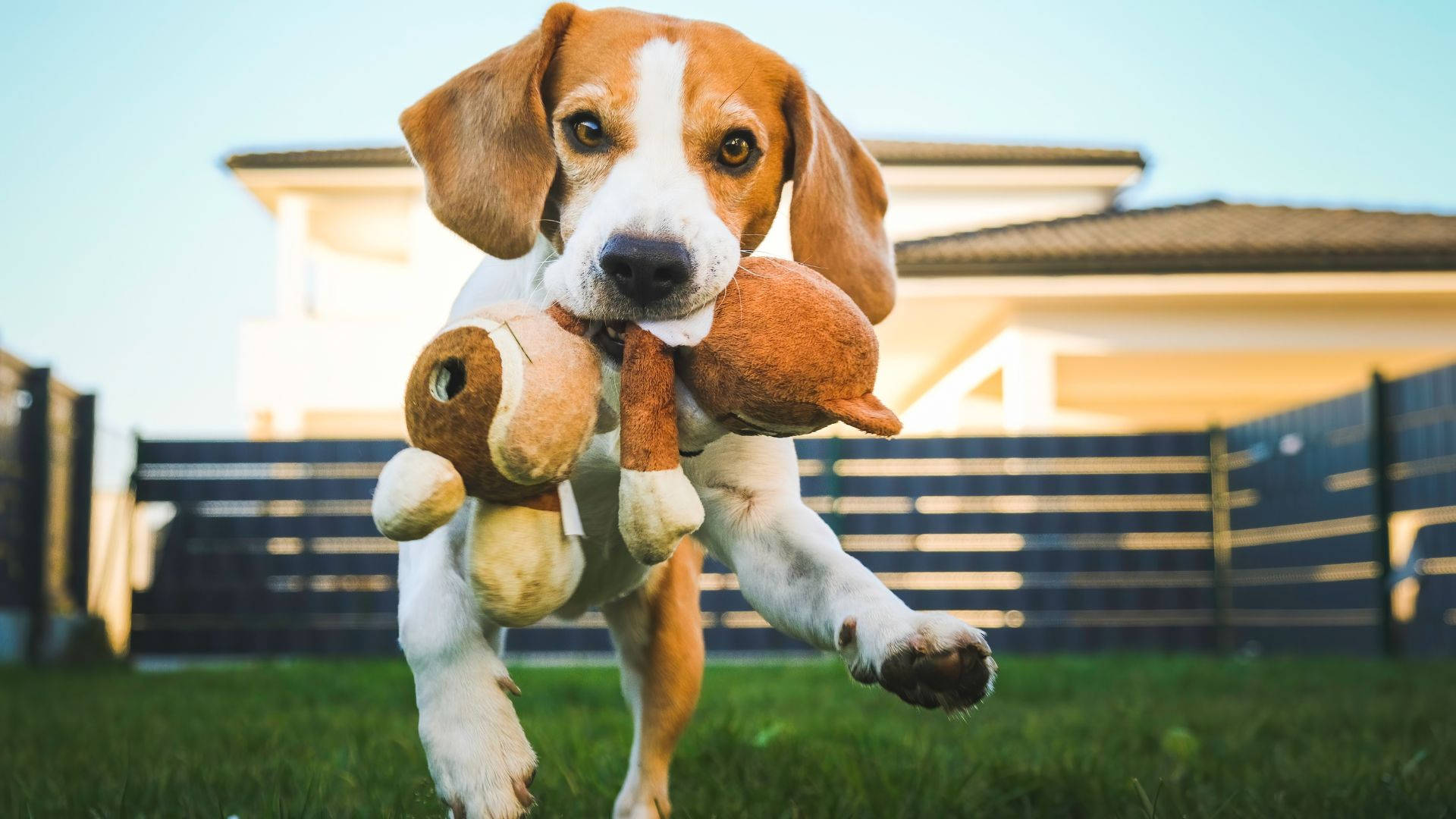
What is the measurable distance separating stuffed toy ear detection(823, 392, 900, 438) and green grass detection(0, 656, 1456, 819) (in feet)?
2.99

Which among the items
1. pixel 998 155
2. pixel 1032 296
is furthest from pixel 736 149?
pixel 998 155

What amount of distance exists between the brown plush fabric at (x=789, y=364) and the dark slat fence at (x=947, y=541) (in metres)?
7.26

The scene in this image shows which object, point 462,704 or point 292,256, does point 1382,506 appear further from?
point 292,256

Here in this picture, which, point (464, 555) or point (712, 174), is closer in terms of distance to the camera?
point (464, 555)

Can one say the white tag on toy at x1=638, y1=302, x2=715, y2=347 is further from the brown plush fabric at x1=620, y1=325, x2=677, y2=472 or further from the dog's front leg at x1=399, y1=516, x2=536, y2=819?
the dog's front leg at x1=399, y1=516, x2=536, y2=819

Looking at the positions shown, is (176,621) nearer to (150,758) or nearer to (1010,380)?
(150,758)

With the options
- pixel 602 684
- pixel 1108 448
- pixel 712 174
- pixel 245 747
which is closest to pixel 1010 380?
pixel 1108 448

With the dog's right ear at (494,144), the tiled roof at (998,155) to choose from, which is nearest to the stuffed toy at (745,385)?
the dog's right ear at (494,144)

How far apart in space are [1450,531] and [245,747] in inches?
260

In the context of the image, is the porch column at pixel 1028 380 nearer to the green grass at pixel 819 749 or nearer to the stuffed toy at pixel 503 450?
the green grass at pixel 819 749

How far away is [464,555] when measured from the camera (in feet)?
5.97

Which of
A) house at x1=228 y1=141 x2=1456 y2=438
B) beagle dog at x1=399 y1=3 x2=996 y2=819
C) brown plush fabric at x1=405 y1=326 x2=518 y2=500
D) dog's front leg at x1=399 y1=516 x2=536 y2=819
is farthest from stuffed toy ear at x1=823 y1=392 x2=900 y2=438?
house at x1=228 y1=141 x2=1456 y2=438

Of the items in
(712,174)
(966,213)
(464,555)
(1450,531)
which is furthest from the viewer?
(966,213)

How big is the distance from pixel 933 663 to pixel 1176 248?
10943mm
